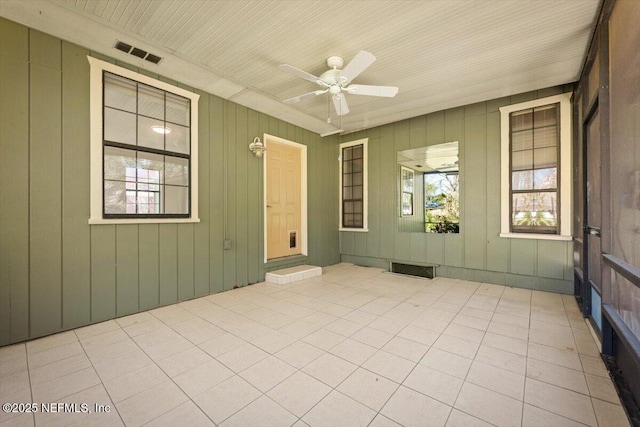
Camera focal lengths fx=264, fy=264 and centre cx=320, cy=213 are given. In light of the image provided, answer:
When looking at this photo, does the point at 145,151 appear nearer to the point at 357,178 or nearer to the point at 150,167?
the point at 150,167

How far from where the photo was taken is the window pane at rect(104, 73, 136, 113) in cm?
304

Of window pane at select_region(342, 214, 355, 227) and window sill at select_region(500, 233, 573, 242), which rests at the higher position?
window pane at select_region(342, 214, 355, 227)

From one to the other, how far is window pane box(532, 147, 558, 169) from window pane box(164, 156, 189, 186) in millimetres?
5220

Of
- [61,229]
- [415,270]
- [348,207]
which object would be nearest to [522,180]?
[415,270]

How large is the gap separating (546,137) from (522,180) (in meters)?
0.69

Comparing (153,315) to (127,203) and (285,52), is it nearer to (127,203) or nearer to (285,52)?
(127,203)

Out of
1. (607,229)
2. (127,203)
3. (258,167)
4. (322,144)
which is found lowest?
(607,229)

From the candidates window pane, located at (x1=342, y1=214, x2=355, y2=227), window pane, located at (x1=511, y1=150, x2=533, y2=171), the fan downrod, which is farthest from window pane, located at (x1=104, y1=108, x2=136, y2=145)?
window pane, located at (x1=511, y1=150, x2=533, y2=171)

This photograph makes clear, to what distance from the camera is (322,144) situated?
19.6 feet

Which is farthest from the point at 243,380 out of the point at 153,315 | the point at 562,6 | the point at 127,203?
the point at 562,6

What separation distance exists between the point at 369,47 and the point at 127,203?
334cm

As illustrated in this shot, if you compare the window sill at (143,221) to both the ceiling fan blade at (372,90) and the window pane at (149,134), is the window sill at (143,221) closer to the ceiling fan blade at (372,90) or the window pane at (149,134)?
the window pane at (149,134)

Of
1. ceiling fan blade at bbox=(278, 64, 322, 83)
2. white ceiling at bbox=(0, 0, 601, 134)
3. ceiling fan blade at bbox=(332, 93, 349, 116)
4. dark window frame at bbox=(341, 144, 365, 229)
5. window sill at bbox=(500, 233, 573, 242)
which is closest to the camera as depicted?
white ceiling at bbox=(0, 0, 601, 134)

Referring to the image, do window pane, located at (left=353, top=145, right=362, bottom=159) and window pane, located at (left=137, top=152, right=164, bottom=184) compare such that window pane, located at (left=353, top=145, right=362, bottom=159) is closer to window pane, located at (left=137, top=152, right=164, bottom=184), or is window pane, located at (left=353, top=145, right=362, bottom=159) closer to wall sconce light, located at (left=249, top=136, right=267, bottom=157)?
wall sconce light, located at (left=249, top=136, right=267, bottom=157)
